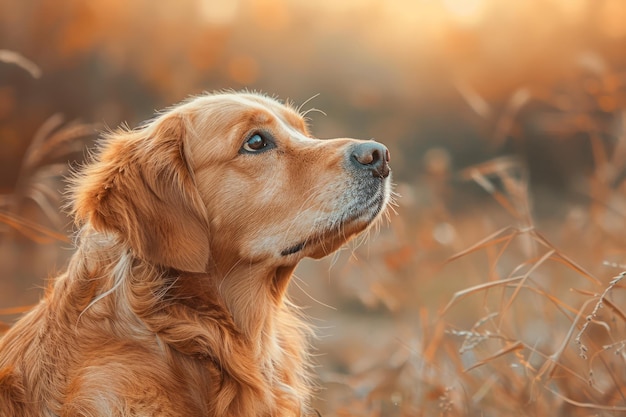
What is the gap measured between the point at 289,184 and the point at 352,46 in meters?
4.57

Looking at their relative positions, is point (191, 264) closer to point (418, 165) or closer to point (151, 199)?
point (151, 199)

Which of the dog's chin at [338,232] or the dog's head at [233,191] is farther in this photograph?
the dog's chin at [338,232]

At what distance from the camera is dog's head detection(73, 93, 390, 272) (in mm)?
2836

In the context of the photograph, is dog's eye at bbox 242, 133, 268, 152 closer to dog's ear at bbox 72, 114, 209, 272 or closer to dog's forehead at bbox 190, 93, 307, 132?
dog's forehead at bbox 190, 93, 307, 132

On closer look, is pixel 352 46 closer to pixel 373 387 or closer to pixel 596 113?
pixel 596 113

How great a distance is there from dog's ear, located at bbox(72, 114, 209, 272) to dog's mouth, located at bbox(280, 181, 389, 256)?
1.24 feet

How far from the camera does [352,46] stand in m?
7.32

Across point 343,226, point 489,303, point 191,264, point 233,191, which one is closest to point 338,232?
point 343,226

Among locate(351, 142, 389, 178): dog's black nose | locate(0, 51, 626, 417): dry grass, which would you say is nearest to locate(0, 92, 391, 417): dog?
locate(351, 142, 389, 178): dog's black nose

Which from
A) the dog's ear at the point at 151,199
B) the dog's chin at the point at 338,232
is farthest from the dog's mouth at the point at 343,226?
the dog's ear at the point at 151,199

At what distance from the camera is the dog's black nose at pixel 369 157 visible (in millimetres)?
2959

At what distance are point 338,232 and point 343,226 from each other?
1.2 inches

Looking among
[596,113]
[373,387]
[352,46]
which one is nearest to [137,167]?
[373,387]

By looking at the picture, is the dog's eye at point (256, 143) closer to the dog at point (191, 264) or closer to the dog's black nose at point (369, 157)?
the dog at point (191, 264)
